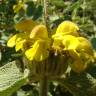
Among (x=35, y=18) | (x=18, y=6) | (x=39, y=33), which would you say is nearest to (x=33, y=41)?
(x=39, y=33)

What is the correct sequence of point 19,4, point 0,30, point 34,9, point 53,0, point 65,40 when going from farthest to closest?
point 19,4, point 0,30, point 34,9, point 53,0, point 65,40

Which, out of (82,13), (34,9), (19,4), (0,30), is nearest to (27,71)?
(34,9)

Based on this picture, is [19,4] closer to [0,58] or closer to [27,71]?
[0,58]

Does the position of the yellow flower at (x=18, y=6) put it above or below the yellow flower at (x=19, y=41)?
below

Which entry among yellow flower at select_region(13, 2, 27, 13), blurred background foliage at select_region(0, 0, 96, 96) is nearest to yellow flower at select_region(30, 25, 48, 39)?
blurred background foliage at select_region(0, 0, 96, 96)

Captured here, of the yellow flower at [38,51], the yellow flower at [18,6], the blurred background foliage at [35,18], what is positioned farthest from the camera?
the yellow flower at [18,6]

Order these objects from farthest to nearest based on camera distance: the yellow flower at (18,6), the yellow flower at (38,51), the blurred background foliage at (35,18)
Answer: the yellow flower at (18,6) → the blurred background foliage at (35,18) → the yellow flower at (38,51)

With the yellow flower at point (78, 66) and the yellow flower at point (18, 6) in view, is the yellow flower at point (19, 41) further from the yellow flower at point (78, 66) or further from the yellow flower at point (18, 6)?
the yellow flower at point (18, 6)

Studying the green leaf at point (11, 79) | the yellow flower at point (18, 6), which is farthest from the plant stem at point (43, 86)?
the yellow flower at point (18, 6)
